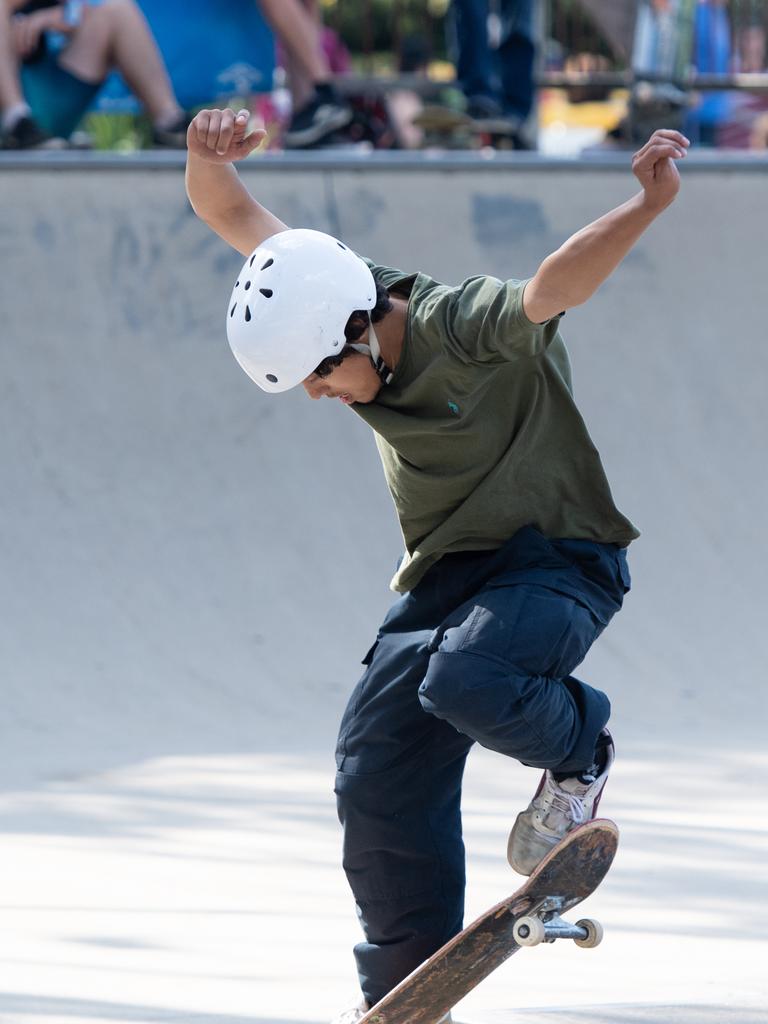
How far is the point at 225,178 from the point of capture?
3.42m

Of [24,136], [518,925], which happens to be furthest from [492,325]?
[24,136]

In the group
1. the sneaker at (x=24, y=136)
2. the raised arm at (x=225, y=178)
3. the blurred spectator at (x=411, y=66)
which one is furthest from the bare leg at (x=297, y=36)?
the raised arm at (x=225, y=178)

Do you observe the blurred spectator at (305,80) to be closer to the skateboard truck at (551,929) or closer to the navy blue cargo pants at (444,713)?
the navy blue cargo pants at (444,713)

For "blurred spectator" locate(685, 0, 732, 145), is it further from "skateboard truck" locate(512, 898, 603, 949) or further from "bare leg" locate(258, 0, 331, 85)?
"skateboard truck" locate(512, 898, 603, 949)

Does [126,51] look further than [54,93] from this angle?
No

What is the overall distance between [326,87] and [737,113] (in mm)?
4054

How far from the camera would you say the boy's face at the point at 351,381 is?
3.09m

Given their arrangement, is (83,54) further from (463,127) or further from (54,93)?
(463,127)

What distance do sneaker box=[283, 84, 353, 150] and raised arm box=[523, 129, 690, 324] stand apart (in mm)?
5744

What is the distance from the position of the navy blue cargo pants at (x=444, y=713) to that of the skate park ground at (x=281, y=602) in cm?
32

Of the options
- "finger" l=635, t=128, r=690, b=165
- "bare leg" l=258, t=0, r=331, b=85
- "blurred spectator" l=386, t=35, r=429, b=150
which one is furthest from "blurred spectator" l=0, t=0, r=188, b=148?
"finger" l=635, t=128, r=690, b=165

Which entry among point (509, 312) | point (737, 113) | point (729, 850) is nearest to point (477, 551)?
point (509, 312)

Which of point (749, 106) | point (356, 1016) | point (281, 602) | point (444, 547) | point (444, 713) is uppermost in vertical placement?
point (749, 106)

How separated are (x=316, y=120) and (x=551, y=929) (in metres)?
6.06
